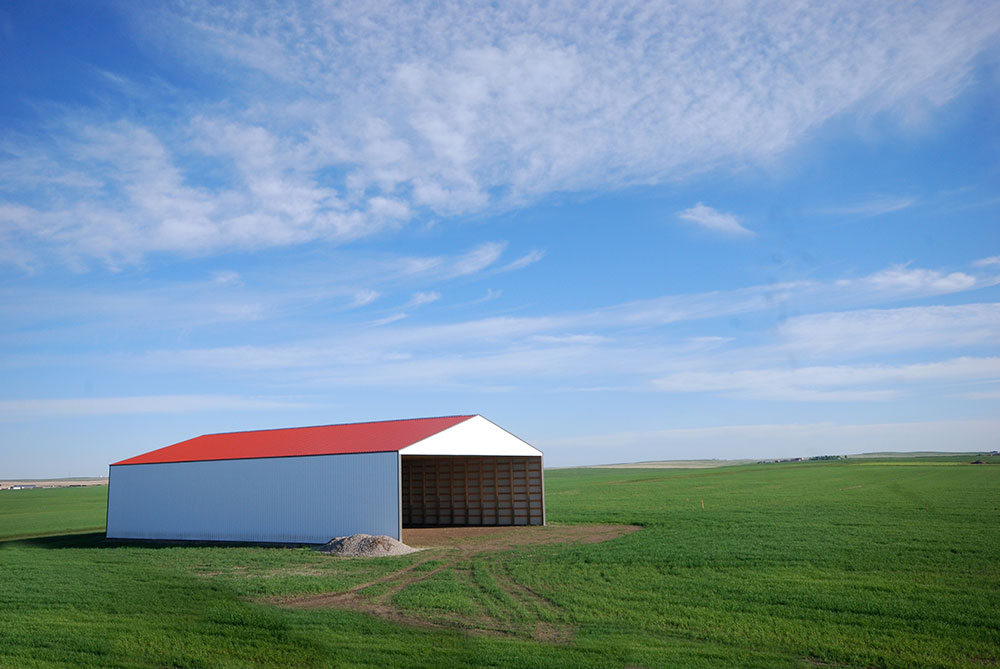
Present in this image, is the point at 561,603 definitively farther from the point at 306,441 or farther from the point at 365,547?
the point at 306,441

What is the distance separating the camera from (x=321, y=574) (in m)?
20.6

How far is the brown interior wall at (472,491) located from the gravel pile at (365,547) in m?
8.67

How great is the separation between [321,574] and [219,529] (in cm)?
1311

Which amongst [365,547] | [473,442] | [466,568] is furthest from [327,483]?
[466,568]

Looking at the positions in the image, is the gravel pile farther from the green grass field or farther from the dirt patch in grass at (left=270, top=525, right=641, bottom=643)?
the dirt patch in grass at (left=270, top=525, right=641, bottom=643)

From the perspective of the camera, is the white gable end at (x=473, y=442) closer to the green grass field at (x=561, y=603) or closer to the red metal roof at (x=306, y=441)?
the red metal roof at (x=306, y=441)

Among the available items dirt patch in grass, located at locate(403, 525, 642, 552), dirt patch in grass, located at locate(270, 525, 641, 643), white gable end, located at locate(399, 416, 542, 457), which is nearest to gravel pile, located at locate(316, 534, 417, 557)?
dirt patch in grass, located at locate(270, 525, 641, 643)

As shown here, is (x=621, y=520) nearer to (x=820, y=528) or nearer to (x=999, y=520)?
(x=820, y=528)

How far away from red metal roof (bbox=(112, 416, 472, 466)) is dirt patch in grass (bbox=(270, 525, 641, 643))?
14.3ft

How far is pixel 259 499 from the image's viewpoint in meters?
30.8

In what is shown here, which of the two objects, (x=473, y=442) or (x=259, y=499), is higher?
(x=473, y=442)

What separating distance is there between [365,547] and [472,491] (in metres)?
13.4

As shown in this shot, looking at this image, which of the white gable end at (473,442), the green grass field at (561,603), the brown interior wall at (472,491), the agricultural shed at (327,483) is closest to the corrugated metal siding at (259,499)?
the agricultural shed at (327,483)

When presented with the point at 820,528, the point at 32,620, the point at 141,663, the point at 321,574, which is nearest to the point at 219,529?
the point at 321,574
